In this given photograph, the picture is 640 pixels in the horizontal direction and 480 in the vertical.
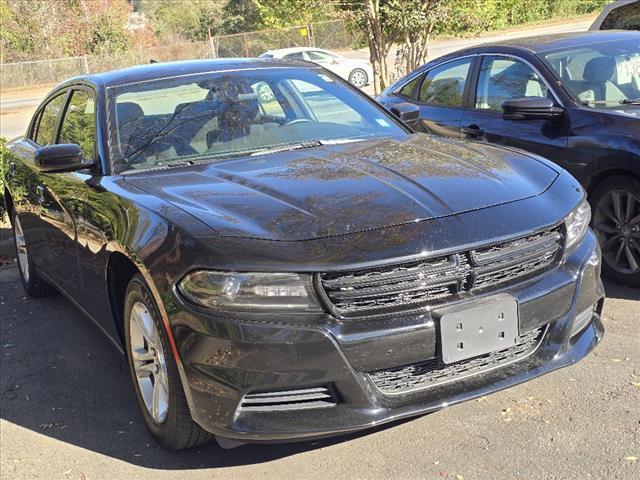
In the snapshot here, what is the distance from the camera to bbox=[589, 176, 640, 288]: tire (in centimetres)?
480

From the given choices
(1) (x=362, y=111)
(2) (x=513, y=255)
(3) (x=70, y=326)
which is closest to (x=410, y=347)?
(2) (x=513, y=255)

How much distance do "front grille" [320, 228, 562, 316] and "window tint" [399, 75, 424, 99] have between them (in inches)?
157

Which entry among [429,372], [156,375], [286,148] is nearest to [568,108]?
[286,148]

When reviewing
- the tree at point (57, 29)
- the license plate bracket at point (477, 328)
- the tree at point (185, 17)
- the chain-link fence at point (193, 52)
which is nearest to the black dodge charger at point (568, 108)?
the license plate bracket at point (477, 328)

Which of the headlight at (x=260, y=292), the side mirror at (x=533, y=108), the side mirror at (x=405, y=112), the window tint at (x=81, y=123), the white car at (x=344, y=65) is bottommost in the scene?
the white car at (x=344, y=65)

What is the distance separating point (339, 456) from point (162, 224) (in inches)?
47.8

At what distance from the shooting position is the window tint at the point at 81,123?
4.24 m

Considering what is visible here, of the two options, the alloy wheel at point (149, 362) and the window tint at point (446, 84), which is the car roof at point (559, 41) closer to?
the window tint at point (446, 84)

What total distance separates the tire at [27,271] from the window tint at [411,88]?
343 centimetres

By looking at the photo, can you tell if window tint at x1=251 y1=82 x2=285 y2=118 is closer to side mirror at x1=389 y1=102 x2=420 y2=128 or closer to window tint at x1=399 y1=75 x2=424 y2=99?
side mirror at x1=389 y1=102 x2=420 y2=128

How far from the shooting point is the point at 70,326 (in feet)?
17.4

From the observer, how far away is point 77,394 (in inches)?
164

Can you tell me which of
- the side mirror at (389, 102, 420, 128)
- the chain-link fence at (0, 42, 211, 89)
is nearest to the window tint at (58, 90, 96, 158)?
the side mirror at (389, 102, 420, 128)

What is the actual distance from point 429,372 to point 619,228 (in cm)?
255
